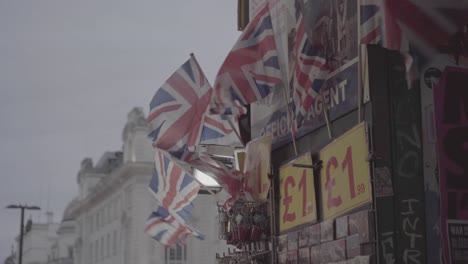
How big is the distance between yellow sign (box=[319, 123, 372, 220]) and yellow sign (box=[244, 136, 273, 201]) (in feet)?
6.87

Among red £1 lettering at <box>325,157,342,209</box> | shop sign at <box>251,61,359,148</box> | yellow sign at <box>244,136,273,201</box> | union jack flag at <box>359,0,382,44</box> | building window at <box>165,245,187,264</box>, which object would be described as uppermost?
building window at <box>165,245,187,264</box>

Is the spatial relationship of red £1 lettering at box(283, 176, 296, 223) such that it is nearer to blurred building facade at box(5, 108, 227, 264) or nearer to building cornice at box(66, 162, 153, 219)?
blurred building facade at box(5, 108, 227, 264)

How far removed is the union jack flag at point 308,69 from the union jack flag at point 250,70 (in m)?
1.02

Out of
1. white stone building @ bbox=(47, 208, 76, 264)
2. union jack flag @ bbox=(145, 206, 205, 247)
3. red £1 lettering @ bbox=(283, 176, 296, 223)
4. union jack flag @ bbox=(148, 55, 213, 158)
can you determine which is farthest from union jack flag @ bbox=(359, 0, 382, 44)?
white stone building @ bbox=(47, 208, 76, 264)

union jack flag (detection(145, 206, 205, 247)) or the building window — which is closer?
union jack flag (detection(145, 206, 205, 247))

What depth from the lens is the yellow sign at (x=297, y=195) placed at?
12711mm

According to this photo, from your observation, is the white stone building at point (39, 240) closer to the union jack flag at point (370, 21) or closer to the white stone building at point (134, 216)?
the white stone building at point (134, 216)

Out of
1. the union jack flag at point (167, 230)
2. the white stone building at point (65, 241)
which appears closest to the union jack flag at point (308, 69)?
the union jack flag at point (167, 230)

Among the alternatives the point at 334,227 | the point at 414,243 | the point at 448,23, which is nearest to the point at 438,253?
the point at 414,243

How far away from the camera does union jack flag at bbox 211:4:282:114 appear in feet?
43.1

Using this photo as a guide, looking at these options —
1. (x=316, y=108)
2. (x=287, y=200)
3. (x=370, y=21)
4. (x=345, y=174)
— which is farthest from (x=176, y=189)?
(x=370, y=21)

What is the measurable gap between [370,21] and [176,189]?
825 cm

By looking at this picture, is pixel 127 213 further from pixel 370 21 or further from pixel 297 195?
pixel 370 21

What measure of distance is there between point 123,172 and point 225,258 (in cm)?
5909
